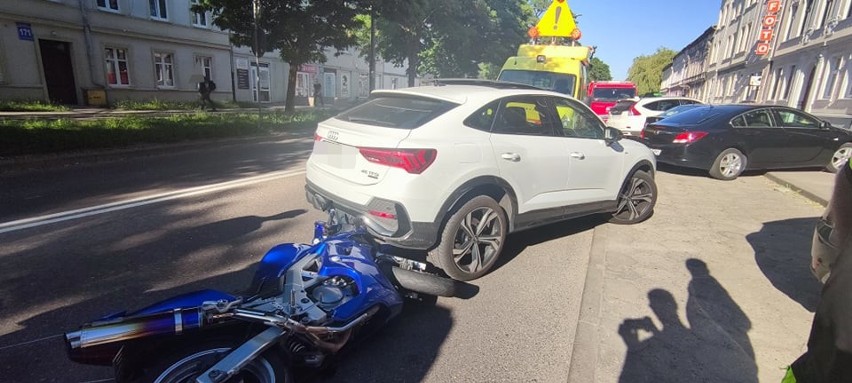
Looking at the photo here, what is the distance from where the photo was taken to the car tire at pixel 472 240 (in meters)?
3.82

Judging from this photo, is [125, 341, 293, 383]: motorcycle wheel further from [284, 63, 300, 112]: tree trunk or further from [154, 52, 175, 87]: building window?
[154, 52, 175, 87]: building window

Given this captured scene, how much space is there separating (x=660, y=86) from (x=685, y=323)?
102505mm

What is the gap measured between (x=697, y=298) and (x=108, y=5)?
90.9 feet

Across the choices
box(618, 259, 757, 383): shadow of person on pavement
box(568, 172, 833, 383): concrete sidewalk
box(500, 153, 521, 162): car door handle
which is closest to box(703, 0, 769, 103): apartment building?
box(568, 172, 833, 383): concrete sidewalk

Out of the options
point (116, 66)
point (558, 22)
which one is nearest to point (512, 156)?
point (558, 22)

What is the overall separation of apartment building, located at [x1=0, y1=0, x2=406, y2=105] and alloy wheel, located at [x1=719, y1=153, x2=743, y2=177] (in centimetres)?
1334

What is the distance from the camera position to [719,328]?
3.37 meters

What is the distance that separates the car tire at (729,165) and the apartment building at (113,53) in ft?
43.5

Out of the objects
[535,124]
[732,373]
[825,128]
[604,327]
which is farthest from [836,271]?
[825,128]

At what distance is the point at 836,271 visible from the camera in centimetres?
125

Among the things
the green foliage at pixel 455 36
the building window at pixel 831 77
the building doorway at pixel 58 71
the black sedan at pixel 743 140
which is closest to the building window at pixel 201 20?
the building doorway at pixel 58 71

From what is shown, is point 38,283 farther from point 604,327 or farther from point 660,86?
point 660,86

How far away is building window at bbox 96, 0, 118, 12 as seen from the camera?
72.4 feet

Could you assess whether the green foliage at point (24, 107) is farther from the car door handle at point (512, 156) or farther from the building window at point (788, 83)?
the building window at point (788, 83)
